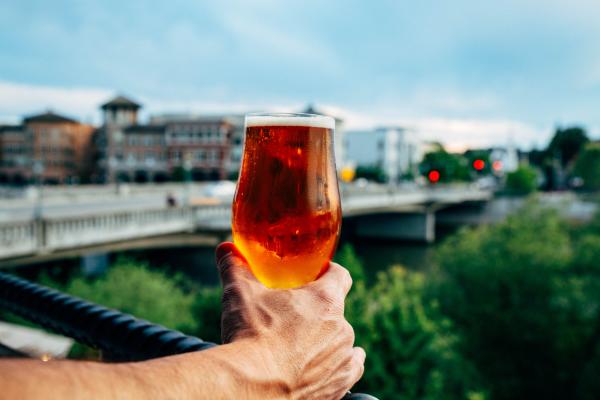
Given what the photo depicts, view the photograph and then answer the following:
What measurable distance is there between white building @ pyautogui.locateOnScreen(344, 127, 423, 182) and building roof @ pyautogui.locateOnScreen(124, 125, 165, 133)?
3793 centimetres

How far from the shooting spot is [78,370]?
0.63m

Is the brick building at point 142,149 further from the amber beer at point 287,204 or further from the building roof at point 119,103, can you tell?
the amber beer at point 287,204

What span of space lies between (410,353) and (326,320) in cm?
1280

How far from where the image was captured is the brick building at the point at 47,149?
77812 mm

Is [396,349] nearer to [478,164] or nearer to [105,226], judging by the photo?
[105,226]

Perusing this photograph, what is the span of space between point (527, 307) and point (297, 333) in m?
22.0

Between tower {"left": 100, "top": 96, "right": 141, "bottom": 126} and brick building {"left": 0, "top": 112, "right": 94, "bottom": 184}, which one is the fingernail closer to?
brick building {"left": 0, "top": 112, "right": 94, "bottom": 184}

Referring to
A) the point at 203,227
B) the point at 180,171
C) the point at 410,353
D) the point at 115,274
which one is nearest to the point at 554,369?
the point at 410,353

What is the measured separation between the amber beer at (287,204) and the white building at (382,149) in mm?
102208

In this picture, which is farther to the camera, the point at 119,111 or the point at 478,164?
the point at 119,111

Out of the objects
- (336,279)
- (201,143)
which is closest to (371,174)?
(201,143)

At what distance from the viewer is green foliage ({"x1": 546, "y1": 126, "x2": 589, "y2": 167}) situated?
9644cm

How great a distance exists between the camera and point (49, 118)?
254ft

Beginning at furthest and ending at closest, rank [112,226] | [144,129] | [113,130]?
[113,130]
[144,129]
[112,226]
